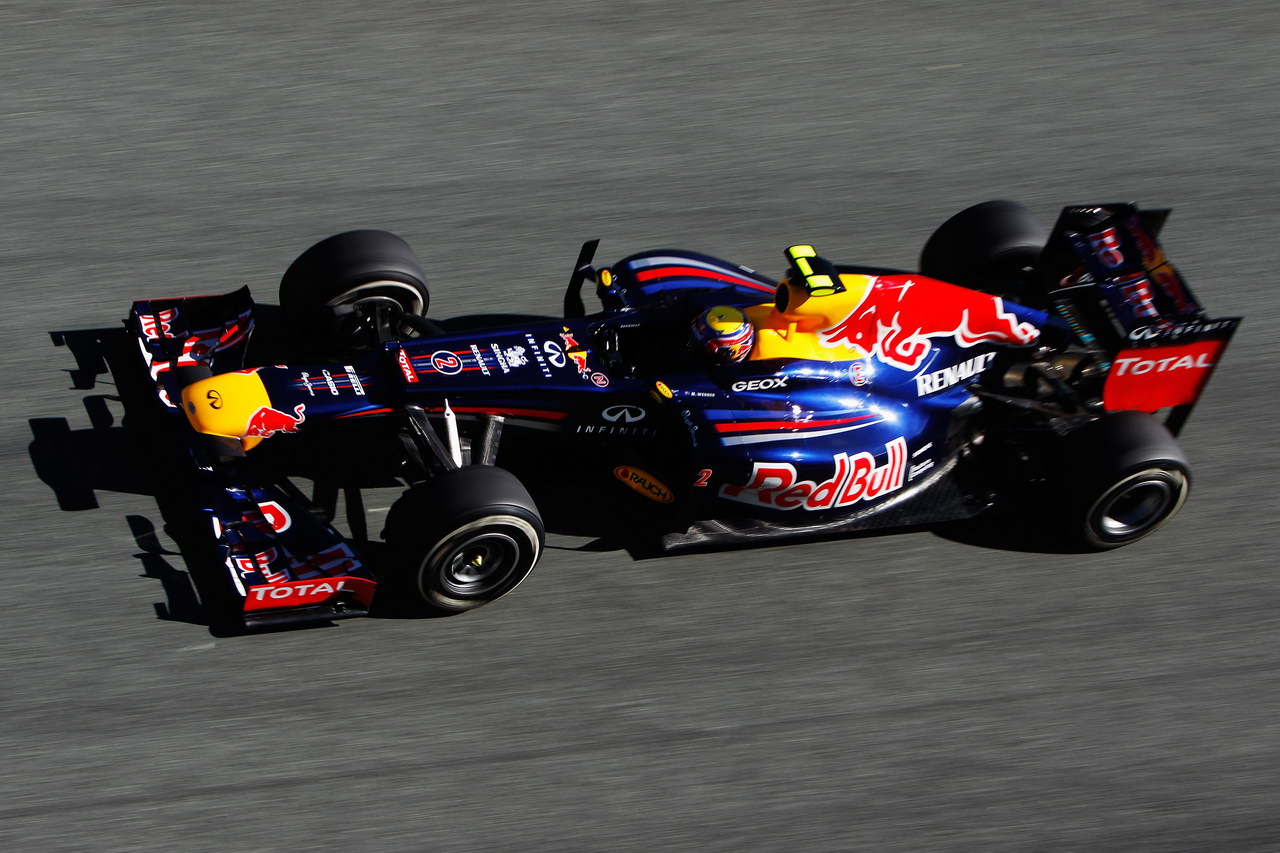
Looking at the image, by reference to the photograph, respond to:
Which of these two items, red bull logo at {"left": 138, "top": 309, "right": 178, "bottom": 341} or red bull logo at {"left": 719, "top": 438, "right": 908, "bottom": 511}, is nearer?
red bull logo at {"left": 719, "top": 438, "right": 908, "bottom": 511}

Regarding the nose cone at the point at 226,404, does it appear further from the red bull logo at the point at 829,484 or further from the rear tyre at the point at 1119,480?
the rear tyre at the point at 1119,480

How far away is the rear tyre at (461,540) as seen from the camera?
6816 mm

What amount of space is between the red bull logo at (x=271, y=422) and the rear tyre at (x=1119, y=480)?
4.04 meters

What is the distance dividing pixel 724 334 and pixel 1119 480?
2.20 m

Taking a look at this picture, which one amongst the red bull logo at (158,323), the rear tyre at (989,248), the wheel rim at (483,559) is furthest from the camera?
the rear tyre at (989,248)

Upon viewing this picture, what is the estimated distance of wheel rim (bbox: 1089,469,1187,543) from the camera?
25.2 feet

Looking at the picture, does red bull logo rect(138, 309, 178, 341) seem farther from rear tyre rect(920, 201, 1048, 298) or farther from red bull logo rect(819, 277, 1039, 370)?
rear tyre rect(920, 201, 1048, 298)

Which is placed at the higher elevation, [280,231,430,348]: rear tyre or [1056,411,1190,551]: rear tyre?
[280,231,430,348]: rear tyre

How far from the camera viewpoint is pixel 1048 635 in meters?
7.50

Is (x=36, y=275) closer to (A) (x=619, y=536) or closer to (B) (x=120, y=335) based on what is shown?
(B) (x=120, y=335)

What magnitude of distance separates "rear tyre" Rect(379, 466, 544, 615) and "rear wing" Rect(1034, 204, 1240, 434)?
11.1 ft

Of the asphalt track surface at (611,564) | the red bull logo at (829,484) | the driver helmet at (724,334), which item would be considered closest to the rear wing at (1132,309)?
the asphalt track surface at (611,564)

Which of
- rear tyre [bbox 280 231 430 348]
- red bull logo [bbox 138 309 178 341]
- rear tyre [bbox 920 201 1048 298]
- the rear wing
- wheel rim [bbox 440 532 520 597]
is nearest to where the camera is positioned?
wheel rim [bbox 440 532 520 597]

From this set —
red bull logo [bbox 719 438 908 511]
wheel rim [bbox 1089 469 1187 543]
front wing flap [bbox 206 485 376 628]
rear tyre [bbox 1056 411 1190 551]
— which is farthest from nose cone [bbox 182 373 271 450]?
wheel rim [bbox 1089 469 1187 543]
